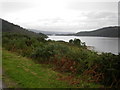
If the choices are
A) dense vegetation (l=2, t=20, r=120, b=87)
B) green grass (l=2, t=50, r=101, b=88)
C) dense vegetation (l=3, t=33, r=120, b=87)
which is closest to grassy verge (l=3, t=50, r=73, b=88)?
green grass (l=2, t=50, r=101, b=88)

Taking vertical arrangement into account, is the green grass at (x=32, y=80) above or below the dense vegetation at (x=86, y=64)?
below

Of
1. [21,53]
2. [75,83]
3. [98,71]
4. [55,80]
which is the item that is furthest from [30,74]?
[21,53]

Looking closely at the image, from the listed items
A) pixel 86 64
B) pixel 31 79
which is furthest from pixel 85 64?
pixel 31 79

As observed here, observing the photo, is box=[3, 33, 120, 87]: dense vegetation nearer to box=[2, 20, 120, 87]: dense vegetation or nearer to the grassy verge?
box=[2, 20, 120, 87]: dense vegetation

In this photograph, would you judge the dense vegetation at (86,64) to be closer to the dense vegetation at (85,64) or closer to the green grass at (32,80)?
the dense vegetation at (85,64)

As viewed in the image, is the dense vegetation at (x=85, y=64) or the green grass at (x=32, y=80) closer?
the green grass at (x=32, y=80)

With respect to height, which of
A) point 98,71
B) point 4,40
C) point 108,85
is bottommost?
point 108,85

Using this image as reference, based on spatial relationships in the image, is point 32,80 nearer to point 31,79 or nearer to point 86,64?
point 31,79

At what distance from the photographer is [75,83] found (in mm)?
6422

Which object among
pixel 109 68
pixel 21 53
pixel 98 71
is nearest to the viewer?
pixel 109 68

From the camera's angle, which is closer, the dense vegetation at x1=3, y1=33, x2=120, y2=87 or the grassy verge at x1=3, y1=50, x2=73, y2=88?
the grassy verge at x1=3, y1=50, x2=73, y2=88

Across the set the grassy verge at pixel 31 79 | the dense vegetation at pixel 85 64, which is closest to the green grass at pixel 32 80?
the grassy verge at pixel 31 79

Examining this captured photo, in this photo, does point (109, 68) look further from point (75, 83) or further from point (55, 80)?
point (55, 80)

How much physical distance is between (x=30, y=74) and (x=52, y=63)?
7.78 ft
